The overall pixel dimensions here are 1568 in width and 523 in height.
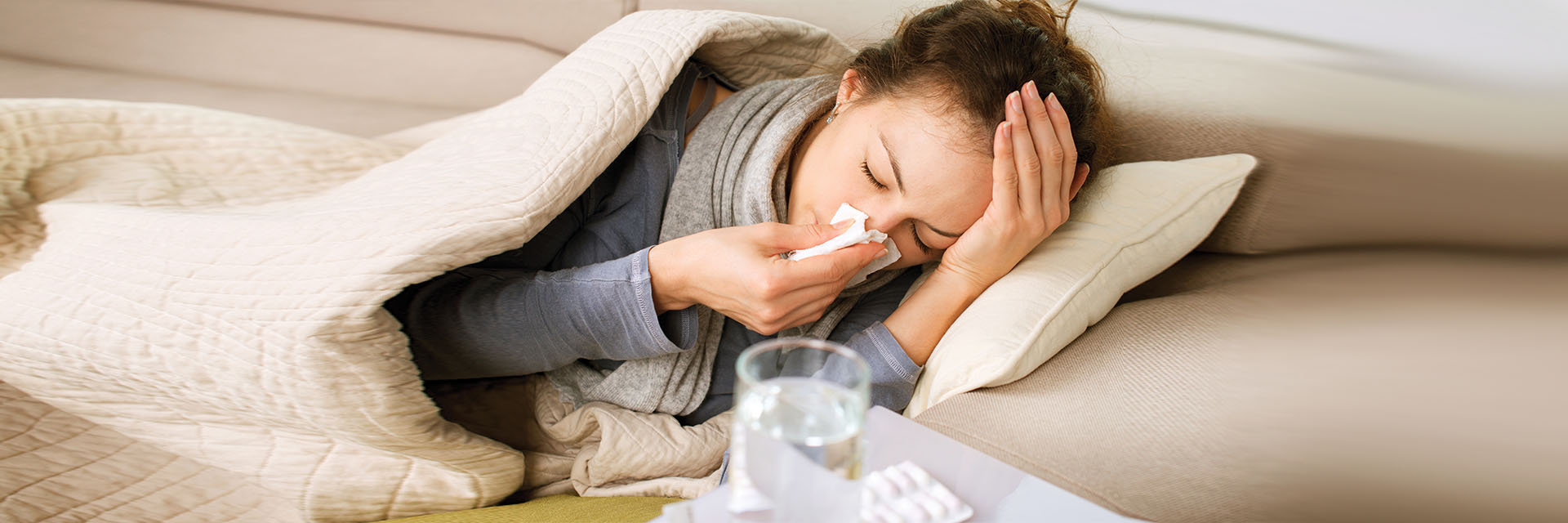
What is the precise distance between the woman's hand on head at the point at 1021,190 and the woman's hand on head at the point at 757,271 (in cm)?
14

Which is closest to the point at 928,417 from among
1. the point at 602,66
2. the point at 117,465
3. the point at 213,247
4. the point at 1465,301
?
the point at 1465,301

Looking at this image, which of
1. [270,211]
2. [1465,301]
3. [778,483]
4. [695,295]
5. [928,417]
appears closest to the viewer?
[778,483]

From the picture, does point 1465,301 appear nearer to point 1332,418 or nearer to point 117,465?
point 1332,418

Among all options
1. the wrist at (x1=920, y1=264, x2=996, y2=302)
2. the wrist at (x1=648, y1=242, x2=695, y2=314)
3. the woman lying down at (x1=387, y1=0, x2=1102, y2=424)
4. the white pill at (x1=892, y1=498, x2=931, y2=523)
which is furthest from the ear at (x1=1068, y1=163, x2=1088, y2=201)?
the white pill at (x1=892, y1=498, x2=931, y2=523)

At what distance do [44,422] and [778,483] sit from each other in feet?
3.59

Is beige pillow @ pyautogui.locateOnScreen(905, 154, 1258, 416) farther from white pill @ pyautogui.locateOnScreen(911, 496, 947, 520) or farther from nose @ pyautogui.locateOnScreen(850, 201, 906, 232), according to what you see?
white pill @ pyautogui.locateOnScreen(911, 496, 947, 520)

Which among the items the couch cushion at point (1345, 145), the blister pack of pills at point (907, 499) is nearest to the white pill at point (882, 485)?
the blister pack of pills at point (907, 499)

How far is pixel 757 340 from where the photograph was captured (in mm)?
1329

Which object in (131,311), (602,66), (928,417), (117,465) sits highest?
(602,66)

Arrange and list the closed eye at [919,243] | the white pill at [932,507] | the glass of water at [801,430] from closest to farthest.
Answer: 1. the glass of water at [801,430]
2. the white pill at [932,507]
3. the closed eye at [919,243]

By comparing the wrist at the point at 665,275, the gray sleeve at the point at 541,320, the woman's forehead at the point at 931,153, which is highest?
the woman's forehead at the point at 931,153

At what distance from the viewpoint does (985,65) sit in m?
1.13

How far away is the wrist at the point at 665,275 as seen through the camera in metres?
1.10

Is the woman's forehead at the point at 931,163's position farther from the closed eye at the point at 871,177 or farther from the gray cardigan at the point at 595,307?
the gray cardigan at the point at 595,307
